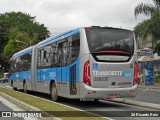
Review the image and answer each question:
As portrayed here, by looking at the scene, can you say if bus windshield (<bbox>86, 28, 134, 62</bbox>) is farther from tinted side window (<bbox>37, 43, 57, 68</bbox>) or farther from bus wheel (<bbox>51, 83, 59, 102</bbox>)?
bus wheel (<bbox>51, 83, 59, 102</bbox>)

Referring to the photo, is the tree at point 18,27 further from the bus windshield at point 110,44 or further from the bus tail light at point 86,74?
the bus tail light at point 86,74

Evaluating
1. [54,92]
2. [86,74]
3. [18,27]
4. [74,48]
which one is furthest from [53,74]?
[18,27]

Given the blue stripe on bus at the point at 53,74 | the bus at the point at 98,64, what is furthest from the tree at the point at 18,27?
the bus at the point at 98,64

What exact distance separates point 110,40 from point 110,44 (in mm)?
191

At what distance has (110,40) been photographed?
15547mm

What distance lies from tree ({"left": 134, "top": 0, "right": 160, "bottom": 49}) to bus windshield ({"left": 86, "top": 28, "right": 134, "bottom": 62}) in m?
21.1

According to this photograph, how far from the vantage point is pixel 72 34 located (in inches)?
643

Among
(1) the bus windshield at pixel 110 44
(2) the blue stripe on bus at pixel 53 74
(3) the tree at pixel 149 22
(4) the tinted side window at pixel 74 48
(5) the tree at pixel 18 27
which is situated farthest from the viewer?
(5) the tree at pixel 18 27

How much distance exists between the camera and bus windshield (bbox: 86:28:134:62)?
15234 mm

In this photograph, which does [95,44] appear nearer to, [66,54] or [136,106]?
[66,54]

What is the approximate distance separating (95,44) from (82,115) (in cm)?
431

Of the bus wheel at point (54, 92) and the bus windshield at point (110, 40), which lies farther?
the bus wheel at point (54, 92)

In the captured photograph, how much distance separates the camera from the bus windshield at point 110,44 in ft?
50.0

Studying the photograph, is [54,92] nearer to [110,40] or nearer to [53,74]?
→ [53,74]
